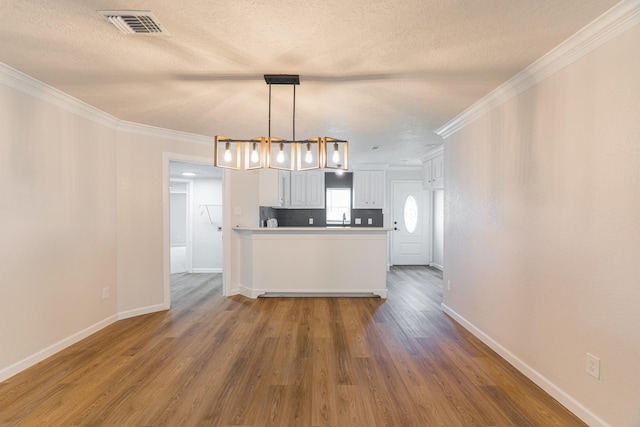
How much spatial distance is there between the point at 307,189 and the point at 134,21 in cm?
516

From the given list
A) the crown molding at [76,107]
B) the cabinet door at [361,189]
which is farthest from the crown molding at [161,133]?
the cabinet door at [361,189]

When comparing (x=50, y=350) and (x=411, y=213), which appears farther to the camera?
(x=411, y=213)

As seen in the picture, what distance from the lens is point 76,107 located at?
2.89 meters

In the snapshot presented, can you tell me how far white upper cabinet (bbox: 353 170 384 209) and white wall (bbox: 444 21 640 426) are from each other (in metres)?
3.73

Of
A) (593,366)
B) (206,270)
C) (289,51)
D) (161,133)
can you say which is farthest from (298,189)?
(593,366)

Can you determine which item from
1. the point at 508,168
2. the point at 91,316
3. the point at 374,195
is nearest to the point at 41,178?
the point at 91,316

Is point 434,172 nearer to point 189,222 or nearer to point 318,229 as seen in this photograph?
point 318,229

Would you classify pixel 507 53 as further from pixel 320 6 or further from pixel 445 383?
pixel 445 383

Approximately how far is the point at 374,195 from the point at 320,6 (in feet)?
17.5

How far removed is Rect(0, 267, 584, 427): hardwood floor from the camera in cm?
183

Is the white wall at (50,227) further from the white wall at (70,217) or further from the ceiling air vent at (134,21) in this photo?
the ceiling air vent at (134,21)

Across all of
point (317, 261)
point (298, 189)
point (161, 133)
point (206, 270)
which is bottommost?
point (206, 270)

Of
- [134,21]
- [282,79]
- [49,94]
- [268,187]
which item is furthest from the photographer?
[268,187]

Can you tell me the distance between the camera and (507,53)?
200 centimetres
